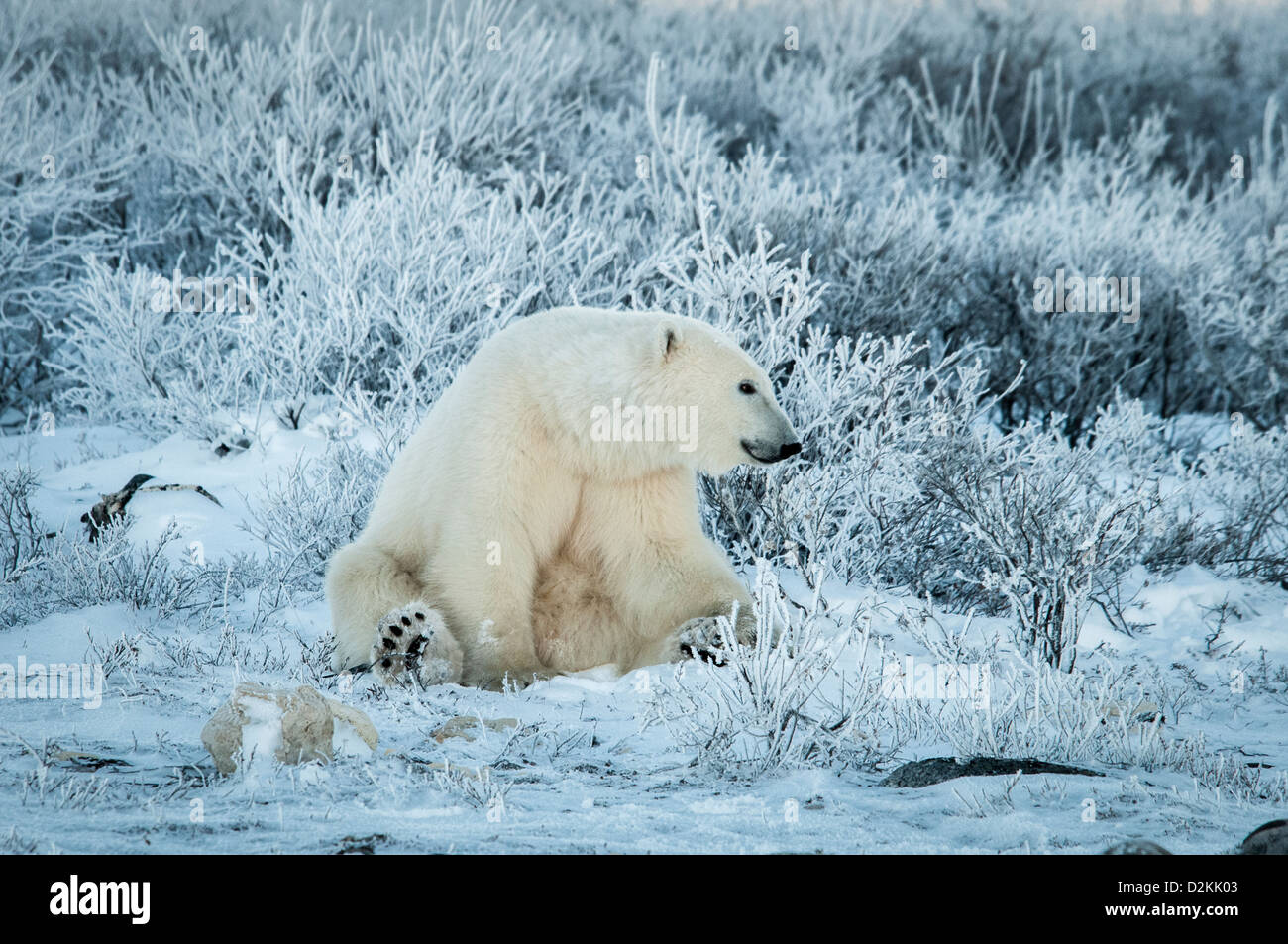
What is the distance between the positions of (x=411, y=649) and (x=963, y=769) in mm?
1497

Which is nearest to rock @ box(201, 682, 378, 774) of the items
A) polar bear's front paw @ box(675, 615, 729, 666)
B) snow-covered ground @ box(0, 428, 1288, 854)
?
snow-covered ground @ box(0, 428, 1288, 854)

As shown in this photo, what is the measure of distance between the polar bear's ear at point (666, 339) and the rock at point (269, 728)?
146cm

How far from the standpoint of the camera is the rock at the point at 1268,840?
2.09 m

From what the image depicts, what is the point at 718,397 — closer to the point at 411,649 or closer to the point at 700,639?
the point at 700,639

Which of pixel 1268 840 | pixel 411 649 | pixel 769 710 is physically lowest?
pixel 1268 840


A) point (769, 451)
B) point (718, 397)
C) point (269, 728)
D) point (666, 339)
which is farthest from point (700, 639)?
point (269, 728)

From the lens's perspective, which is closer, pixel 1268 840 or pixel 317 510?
pixel 1268 840

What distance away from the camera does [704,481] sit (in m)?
5.32

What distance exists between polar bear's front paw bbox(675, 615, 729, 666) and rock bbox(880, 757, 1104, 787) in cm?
77

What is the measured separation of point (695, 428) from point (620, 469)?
0.84 ft

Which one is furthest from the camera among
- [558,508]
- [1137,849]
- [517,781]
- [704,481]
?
[704,481]

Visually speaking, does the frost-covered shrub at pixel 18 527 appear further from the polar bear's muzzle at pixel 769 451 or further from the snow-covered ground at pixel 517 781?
the polar bear's muzzle at pixel 769 451

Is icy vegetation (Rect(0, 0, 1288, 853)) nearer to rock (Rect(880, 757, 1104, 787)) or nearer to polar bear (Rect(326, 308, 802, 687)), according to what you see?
rock (Rect(880, 757, 1104, 787))

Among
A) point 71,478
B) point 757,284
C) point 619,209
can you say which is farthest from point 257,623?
point 619,209
